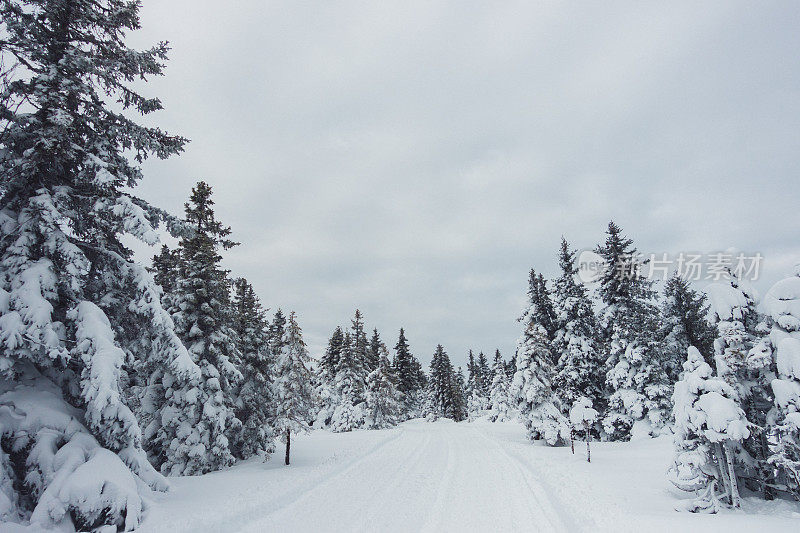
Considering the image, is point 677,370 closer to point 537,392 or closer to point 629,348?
point 629,348

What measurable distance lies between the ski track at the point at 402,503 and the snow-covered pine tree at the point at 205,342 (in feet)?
11.5

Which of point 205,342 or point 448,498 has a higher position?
point 205,342

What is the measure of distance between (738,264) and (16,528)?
787 inches

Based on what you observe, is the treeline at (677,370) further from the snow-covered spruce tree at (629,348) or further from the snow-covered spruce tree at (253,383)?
the snow-covered spruce tree at (253,383)

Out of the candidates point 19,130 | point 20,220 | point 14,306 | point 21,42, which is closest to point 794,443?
point 14,306

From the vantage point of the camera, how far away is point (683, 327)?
91.9 feet

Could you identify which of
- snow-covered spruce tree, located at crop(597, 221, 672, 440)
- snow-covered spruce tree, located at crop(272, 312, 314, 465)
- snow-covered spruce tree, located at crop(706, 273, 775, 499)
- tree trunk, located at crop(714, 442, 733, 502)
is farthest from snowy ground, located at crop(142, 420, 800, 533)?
snow-covered spruce tree, located at crop(597, 221, 672, 440)

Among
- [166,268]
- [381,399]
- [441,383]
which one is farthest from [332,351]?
[166,268]

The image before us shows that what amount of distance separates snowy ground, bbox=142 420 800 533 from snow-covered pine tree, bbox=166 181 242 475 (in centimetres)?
148

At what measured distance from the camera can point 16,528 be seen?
6938 millimetres

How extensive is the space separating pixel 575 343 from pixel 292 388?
2079cm

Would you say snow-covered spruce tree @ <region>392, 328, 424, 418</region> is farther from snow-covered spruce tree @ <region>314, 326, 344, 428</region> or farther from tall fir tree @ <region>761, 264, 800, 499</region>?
tall fir tree @ <region>761, 264, 800, 499</region>

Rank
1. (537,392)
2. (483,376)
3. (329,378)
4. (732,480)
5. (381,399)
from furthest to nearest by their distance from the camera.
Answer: (483,376), (329,378), (381,399), (537,392), (732,480)

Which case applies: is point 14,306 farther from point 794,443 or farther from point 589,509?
point 794,443
